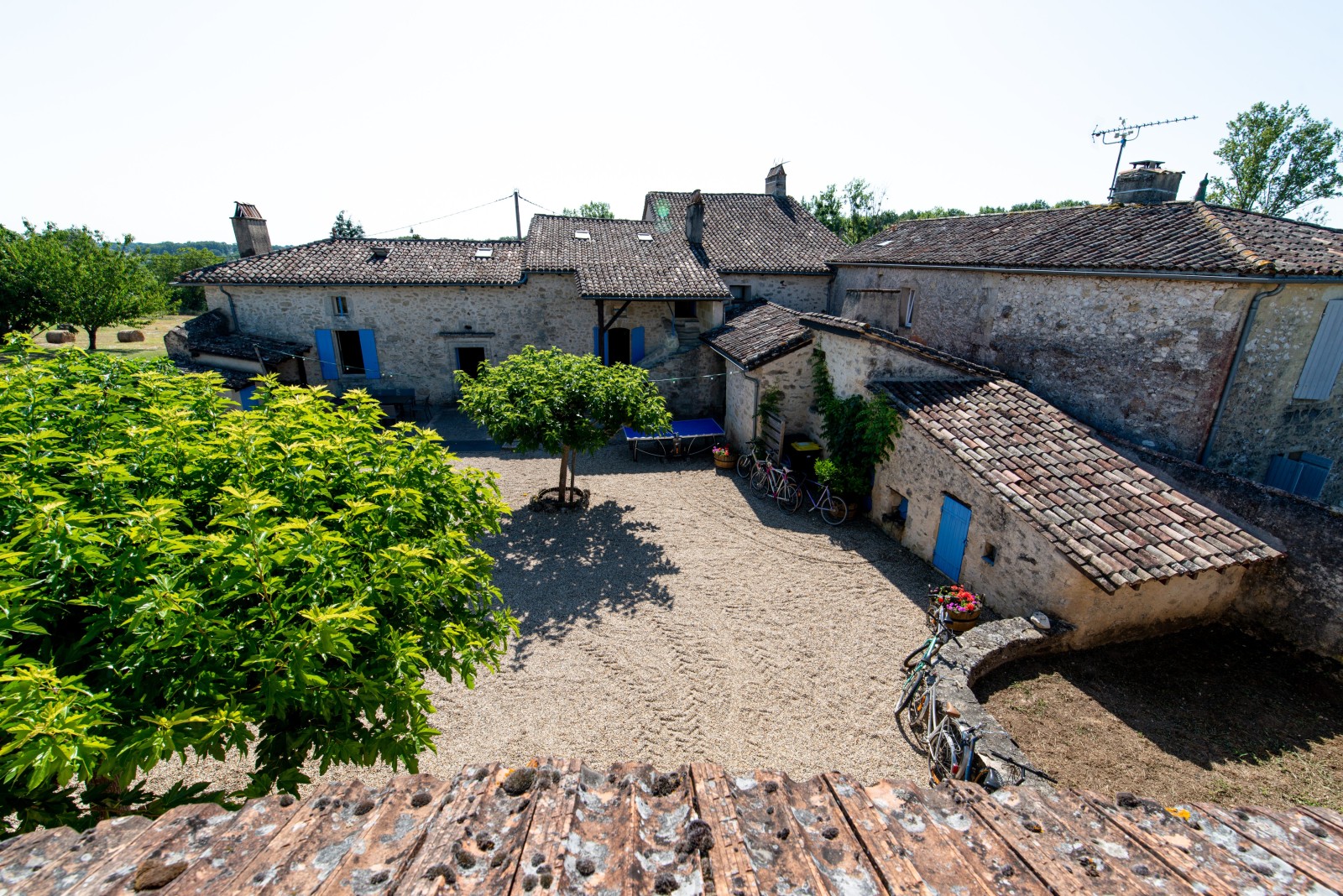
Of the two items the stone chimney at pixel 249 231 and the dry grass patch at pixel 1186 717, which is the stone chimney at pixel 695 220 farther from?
the dry grass patch at pixel 1186 717

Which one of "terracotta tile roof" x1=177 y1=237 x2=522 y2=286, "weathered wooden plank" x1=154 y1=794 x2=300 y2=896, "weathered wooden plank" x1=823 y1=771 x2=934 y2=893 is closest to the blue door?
"weathered wooden plank" x1=823 y1=771 x2=934 y2=893

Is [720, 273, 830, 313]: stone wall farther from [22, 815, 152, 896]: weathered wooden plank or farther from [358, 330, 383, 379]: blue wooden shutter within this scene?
[22, 815, 152, 896]: weathered wooden plank

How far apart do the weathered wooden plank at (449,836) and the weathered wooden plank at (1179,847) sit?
229cm

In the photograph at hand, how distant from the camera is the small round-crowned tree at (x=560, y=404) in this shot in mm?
11250

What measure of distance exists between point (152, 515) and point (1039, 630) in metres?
9.20

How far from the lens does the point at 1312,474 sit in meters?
10.2

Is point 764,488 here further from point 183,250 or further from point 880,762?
point 183,250

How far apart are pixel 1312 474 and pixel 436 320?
22105mm

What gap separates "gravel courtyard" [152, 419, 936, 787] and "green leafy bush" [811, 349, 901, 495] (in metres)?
1.09

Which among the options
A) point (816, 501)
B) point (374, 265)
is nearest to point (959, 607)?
point (816, 501)

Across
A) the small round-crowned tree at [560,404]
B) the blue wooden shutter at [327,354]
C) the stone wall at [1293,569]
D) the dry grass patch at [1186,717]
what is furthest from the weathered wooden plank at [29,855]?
the blue wooden shutter at [327,354]

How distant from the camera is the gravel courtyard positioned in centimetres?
685

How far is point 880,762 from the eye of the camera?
6668mm

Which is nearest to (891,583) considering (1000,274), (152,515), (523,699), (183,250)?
(523,699)
